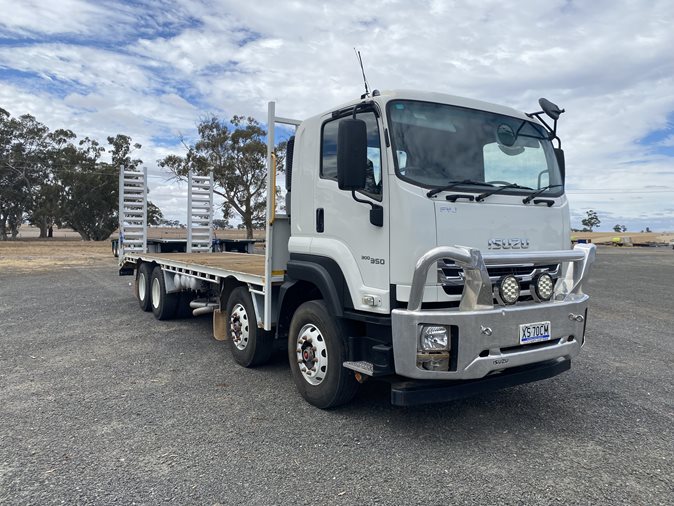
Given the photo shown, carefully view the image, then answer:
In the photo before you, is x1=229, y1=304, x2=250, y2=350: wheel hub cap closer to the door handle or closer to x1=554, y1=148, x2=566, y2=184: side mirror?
the door handle

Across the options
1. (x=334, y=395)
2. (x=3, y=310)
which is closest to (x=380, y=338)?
(x=334, y=395)

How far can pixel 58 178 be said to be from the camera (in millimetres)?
48719

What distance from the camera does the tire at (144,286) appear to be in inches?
377

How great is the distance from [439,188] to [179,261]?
5.47 meters

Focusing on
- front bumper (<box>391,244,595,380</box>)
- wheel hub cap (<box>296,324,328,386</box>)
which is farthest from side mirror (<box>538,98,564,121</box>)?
wheel hub cap (<box>296,324,328,386</box>)

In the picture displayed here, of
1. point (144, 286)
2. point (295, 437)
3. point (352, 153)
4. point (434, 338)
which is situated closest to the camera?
point (434, 338)

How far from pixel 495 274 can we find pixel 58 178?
174 feet

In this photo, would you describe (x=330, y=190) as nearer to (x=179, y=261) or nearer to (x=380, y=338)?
(x=380, y=338)

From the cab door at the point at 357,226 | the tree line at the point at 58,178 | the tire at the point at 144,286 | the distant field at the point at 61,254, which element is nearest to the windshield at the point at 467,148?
the cab door at the point at 357,226

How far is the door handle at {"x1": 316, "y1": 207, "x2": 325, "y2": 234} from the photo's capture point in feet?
15.3

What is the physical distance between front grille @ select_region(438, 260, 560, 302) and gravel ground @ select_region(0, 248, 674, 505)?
118 centimetres

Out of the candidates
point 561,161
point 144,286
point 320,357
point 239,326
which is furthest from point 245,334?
point 144,286

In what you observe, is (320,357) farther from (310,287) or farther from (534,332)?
(534,332)

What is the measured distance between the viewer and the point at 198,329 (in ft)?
27.2
